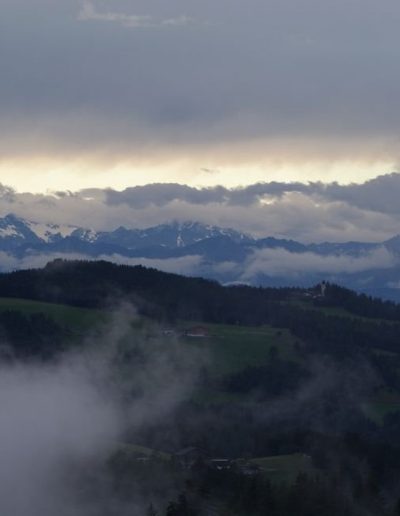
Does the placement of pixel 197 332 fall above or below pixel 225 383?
above

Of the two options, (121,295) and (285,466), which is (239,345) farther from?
(285,466)

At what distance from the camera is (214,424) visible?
440 ft

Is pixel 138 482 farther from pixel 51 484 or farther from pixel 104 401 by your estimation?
pixel 104 401

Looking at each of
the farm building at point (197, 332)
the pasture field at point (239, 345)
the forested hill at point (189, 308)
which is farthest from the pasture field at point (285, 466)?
the forested hill at point (189, 308)

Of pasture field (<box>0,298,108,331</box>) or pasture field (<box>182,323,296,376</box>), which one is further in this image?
pasture field (<box>0,298,108,331</box>)

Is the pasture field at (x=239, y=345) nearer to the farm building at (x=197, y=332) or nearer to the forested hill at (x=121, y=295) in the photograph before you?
the farm building at (x=197, y=332)

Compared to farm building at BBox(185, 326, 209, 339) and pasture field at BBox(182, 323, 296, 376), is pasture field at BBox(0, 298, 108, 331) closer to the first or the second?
farm building at BBox(185, 326, 209, 339)

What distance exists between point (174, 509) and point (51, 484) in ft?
46.6

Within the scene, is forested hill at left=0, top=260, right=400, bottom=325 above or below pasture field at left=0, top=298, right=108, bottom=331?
above

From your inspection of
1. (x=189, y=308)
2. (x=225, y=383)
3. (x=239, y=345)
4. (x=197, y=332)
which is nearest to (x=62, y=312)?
(x=197, y=332)

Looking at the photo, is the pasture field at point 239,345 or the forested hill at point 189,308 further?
the forested hill at point 189,308

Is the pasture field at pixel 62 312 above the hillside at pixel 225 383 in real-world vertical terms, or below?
above

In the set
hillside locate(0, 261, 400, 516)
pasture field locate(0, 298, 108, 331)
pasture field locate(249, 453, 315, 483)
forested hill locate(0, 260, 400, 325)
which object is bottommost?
pasture field locate(249, 453, 315, 483)

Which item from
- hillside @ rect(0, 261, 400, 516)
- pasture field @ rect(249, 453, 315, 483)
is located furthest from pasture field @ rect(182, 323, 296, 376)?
pasture field @ rect(249, 453, 315, 483)
